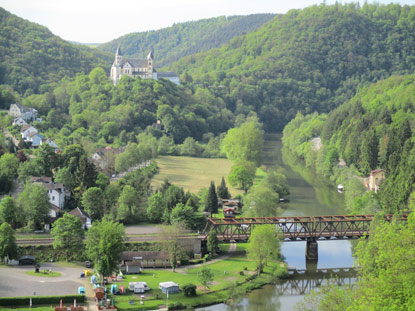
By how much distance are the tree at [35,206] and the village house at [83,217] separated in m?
2.34

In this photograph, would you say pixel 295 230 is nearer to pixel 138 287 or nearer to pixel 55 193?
pixel 138 287

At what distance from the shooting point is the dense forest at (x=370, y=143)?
225ft

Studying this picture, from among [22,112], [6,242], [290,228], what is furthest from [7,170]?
[22,112]

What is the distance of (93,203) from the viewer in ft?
203

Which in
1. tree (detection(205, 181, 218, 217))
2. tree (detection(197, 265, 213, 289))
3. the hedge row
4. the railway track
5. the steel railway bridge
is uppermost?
tree (detection(205, 181, 218, 217))

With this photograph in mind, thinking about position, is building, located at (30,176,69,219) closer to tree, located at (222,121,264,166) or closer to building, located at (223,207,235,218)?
building, located at (223,207,235,218)

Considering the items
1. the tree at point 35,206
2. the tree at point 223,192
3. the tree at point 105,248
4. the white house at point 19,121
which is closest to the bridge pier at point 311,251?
the tree at point 105,248

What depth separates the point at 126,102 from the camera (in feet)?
406

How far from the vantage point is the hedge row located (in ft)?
141

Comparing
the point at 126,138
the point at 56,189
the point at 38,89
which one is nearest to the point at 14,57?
Answer: the point at 38,89

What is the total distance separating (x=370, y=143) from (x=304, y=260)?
35677 mm

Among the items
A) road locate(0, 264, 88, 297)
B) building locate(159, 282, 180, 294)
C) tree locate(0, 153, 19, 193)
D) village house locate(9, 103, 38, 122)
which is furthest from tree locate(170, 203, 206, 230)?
village house locate(9, 103, 38, 122)

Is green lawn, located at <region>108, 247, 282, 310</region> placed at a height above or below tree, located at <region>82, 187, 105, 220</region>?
below

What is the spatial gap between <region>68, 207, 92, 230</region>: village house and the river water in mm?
16652
